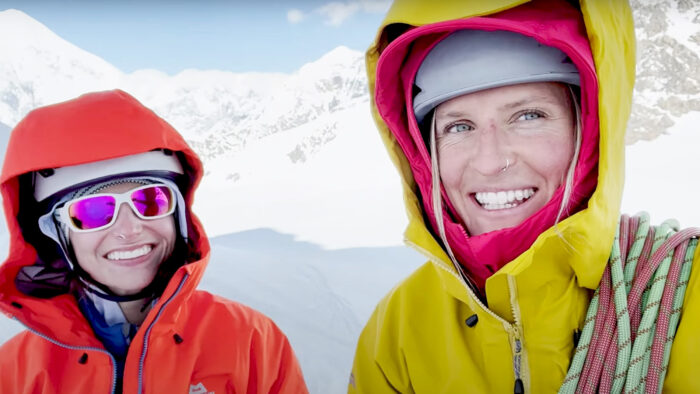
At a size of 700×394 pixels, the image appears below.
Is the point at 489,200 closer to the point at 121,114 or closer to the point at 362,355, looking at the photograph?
the point at 362,355

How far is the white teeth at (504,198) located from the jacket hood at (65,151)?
1.21m

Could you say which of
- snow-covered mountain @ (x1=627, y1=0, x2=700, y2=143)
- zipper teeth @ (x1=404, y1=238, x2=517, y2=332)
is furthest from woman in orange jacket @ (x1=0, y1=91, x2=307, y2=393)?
snow-covered mountain @ (x1=627, y1=0, x2=700, y2=143)

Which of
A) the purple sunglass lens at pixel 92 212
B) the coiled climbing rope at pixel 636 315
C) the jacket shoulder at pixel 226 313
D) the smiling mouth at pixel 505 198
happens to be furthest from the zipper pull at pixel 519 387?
the purple sunglass lens at pixel 92 212

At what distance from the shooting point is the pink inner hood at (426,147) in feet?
4.23

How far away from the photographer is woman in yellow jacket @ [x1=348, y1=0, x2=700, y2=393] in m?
1.21

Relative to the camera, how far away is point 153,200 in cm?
193

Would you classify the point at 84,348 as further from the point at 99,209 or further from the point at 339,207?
the point at 339,207

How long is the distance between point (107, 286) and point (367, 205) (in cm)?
1220

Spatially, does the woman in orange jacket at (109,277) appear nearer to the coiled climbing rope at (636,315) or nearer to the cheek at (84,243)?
the cheek at (84,243)

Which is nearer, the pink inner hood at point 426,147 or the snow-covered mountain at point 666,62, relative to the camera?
the pink inner hood at point 426,147

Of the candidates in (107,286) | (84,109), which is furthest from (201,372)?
(84,109)

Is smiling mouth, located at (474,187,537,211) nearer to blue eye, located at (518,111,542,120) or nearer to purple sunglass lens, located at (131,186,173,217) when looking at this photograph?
blue eye, located at (518,111,542,120)

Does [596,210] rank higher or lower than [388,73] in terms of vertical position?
lower

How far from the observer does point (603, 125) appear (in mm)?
1249
